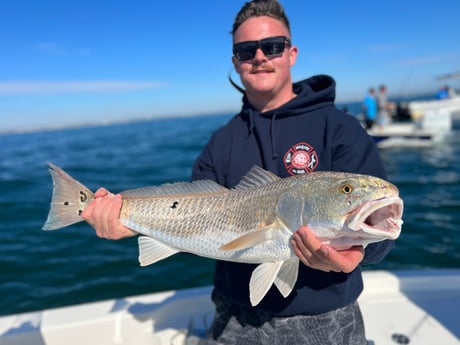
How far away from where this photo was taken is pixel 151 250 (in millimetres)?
3299

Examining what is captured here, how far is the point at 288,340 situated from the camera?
2945 mm

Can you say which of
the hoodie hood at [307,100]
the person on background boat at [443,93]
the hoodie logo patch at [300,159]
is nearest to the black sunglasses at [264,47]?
the hoodie hood at [307,100]

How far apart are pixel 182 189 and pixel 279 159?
941 mm

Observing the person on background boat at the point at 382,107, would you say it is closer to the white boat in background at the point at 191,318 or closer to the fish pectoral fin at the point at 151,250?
the white boat in background at the point at 191,318

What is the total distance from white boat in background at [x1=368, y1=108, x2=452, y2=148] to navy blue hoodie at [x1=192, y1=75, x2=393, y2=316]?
21.6 m

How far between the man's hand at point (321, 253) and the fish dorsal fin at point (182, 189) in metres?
0.89

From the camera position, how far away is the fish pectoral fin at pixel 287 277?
262 cm

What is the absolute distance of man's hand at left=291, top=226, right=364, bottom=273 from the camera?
7.66ft

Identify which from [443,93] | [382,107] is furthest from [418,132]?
[443,93]

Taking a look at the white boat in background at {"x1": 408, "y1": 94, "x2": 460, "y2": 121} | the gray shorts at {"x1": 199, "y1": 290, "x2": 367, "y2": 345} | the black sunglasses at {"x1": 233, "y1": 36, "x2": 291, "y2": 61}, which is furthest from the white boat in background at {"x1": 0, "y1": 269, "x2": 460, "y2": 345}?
the white boat in background at {"x1": 408, "y1": 94, "x2": 460, "y2": 121}

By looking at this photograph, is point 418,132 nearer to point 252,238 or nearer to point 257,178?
point 257,178

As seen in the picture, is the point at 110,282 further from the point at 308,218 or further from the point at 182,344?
the point at 308,218

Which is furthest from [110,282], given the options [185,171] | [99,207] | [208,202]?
[185,171]

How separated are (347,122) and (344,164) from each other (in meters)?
0.37
